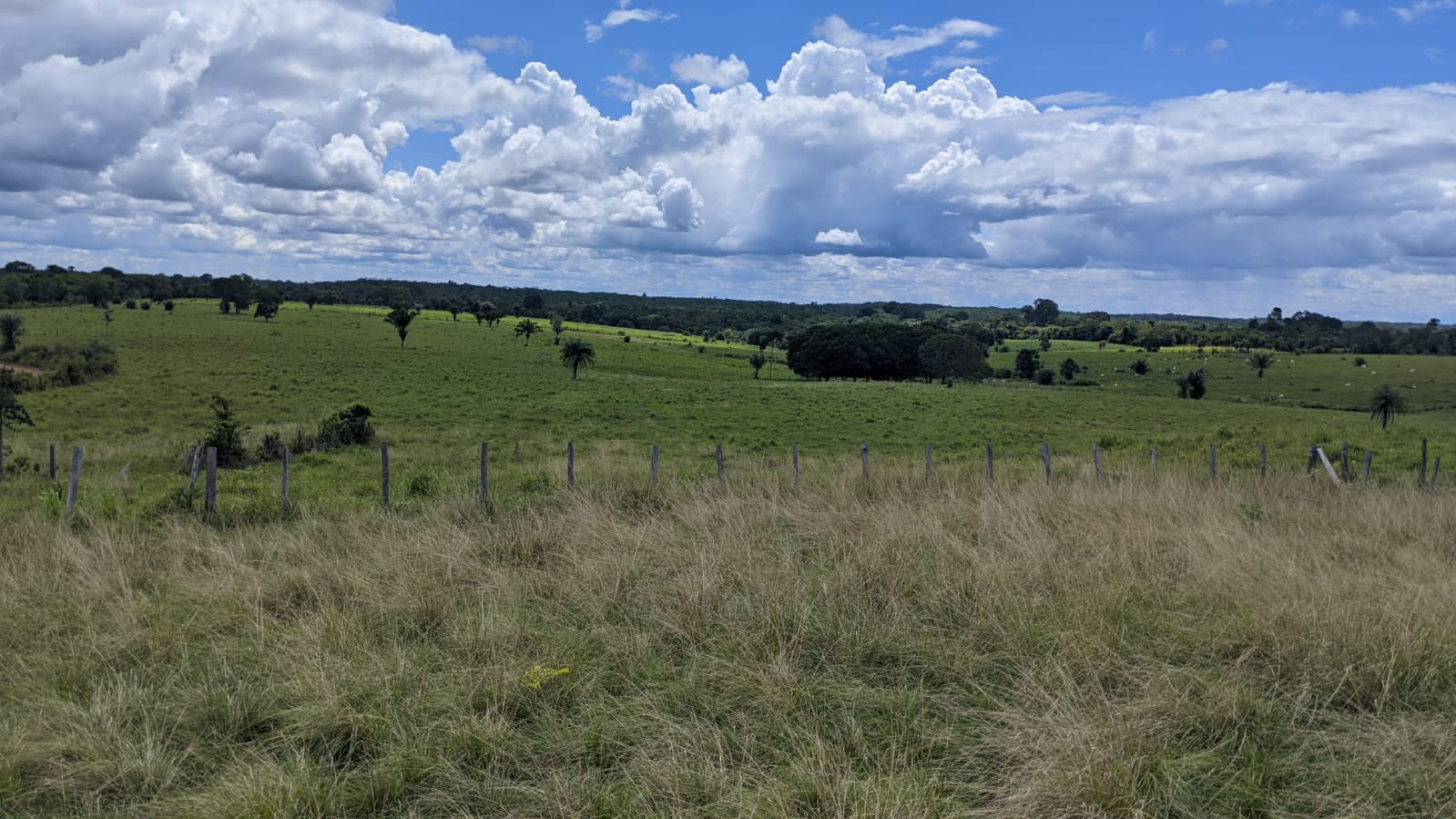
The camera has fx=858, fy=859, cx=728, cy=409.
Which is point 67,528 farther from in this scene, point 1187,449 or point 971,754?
point 1187,449

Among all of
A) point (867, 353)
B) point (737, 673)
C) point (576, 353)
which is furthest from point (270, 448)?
point (867, 353)

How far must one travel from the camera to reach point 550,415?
43.2 meters

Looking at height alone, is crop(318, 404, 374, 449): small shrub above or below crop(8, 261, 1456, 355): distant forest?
below

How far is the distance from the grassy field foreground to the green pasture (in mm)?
6777

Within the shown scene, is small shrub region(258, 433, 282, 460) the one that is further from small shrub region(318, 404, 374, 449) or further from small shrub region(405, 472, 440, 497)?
small shrub region(405, 472, 440, 497)

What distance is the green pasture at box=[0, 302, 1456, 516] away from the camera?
21.5 metres

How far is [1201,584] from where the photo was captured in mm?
7121

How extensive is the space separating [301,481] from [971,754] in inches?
779

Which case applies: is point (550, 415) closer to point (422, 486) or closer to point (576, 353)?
point (576, 353)

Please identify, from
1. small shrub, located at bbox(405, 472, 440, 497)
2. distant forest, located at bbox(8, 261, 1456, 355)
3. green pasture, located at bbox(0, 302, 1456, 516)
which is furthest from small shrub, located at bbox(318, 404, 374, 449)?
distant forest, located at bbox(8, 261, 1456, 355)

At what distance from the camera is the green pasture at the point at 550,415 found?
21.5 meters

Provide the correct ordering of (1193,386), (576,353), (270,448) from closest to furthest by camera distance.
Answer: (270,448)
(576,353)
(1193,386)

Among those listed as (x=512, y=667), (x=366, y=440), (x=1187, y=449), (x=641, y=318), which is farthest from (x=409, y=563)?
(x=641, y=318)

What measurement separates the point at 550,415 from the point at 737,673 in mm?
38688
